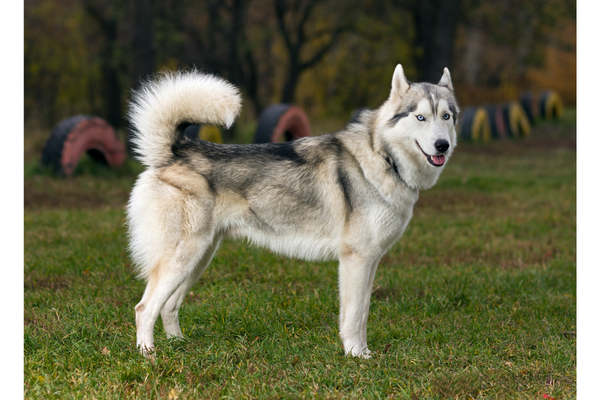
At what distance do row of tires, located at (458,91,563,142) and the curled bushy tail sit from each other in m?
11.4

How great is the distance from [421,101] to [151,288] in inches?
77.2

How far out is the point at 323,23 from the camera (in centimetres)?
2084

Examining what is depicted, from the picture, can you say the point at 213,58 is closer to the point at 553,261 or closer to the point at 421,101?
the point at 553,261

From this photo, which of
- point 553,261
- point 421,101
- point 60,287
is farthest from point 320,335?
point 553,261

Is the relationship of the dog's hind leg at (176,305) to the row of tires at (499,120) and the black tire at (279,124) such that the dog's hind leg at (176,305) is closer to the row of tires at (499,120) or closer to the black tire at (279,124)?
the black tire at (279,124)

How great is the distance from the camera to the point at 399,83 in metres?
3.70

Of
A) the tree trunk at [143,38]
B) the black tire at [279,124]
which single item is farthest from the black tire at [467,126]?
the tree trunk at [143,38]

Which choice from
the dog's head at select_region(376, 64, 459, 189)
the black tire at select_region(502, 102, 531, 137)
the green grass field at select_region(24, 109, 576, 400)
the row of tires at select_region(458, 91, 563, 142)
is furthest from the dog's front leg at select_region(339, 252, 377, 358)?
the black tire at select_region(502, 102, 531, 137)

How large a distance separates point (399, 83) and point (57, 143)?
6.94 meters

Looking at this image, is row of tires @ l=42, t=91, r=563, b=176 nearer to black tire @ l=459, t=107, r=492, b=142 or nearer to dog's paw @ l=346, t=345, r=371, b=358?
dog's paw @ l=346, t=345, r=371, b=358

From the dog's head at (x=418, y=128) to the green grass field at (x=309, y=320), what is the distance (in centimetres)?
113

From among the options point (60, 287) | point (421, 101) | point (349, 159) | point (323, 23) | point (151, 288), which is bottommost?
point (60, 287)

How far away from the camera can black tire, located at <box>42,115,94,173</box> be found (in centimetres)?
905

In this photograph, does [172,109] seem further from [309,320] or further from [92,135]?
[92,135]
